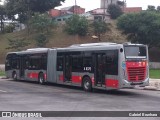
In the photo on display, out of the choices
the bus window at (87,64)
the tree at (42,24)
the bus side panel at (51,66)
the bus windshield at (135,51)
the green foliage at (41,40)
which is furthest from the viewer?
the tree at (42,24)

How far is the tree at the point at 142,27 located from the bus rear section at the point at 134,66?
40869mm

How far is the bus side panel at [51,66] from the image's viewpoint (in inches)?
1115

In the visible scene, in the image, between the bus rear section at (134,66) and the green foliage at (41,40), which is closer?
the bus rear section at (134,66)

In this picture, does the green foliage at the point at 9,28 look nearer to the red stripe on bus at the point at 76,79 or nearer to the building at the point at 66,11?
the building at the point at 66,11

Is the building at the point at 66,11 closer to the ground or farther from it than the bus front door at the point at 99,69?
farther from it

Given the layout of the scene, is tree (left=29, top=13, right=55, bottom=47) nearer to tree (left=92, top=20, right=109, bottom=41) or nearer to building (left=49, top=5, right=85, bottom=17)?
tree (left=92, top=20, right=109, bottom=41)

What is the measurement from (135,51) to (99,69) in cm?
238

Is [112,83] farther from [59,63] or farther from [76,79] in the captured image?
[59,63]

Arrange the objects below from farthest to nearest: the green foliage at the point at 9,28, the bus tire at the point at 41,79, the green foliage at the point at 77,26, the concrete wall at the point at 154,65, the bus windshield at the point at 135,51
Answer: the green foliage at the point at 9,28 < the green foliage at the point at 77,26 < the concrete wall at the point at 154,65 < the bus tire at the point at 41,79 < the bus windshield at the point at 135,51

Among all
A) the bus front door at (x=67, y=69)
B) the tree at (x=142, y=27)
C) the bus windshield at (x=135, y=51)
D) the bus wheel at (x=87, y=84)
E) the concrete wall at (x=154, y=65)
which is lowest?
the concrete wall at (x=154, y=65)

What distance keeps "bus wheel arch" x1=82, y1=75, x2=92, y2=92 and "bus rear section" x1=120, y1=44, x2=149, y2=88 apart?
9.70 ft

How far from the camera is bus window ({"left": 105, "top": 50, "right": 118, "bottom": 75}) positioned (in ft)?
71.9

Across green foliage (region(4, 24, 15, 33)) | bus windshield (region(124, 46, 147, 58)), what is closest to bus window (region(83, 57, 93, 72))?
bus windshield (region(124, 46, 147, 58))

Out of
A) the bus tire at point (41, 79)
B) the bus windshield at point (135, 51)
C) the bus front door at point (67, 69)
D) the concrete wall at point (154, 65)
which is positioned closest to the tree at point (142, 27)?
the concrete wall at point (154, 65)
